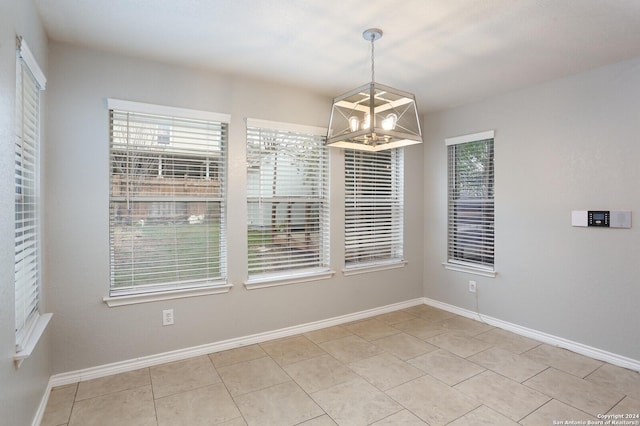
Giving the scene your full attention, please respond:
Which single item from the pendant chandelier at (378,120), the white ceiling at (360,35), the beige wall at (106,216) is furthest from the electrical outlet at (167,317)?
the white ceiling at (360,35)

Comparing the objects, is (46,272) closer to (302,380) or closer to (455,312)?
(302,380)

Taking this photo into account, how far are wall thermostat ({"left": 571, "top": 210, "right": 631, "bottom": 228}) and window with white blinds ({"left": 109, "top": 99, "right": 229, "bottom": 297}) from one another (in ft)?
10.7

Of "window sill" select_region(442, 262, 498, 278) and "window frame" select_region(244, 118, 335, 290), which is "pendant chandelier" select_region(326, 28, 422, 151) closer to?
"window frame" select_region(244, 118, 335, 290)

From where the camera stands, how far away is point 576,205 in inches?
124

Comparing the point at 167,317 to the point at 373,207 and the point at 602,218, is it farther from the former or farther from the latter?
the point at 602,218

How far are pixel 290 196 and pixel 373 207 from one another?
1167mm

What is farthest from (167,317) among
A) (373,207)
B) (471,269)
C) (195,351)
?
(471,269)

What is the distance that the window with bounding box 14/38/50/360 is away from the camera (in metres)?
1.90

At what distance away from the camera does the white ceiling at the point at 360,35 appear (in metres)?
2.11

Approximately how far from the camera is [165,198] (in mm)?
2926

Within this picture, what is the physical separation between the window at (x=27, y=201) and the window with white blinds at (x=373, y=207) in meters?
2.77

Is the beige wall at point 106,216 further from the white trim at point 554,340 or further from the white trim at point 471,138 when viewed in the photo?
the white trim at point 554,340

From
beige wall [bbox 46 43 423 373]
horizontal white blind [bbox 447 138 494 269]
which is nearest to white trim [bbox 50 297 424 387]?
beige wall [bbox 46 43 423 373]

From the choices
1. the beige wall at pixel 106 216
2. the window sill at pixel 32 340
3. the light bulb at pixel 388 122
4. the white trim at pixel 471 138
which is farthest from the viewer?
the white trim at pixel 471 138
